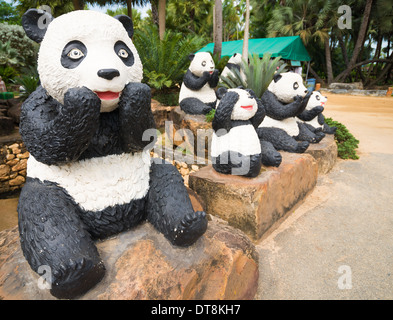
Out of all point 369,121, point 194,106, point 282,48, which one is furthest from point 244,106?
point 282,48

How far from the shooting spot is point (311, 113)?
397cm

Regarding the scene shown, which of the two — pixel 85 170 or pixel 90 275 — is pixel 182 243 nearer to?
pixel 90 275

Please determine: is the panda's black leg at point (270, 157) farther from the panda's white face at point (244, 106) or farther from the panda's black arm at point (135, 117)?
the panda's black arm at point (135, 117)

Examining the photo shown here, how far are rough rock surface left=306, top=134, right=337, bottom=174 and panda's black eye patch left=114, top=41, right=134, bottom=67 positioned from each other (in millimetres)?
3188

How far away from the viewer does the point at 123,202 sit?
151 cm

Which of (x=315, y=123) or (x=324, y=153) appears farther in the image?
(x=315, y=123)

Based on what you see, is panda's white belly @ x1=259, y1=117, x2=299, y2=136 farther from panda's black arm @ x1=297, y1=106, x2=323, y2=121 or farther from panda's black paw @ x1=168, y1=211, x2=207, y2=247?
panda's black paw @ x1=168, y1=211, x2=207, y2=247

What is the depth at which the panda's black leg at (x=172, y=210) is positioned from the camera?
4.59ft

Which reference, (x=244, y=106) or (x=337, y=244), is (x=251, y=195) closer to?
(x=244, y=106)

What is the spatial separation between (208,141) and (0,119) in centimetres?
367

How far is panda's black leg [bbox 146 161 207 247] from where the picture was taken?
1.40 m

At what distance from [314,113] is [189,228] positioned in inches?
130

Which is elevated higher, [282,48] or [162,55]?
[282,48]

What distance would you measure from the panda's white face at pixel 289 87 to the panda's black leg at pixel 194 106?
178cm
